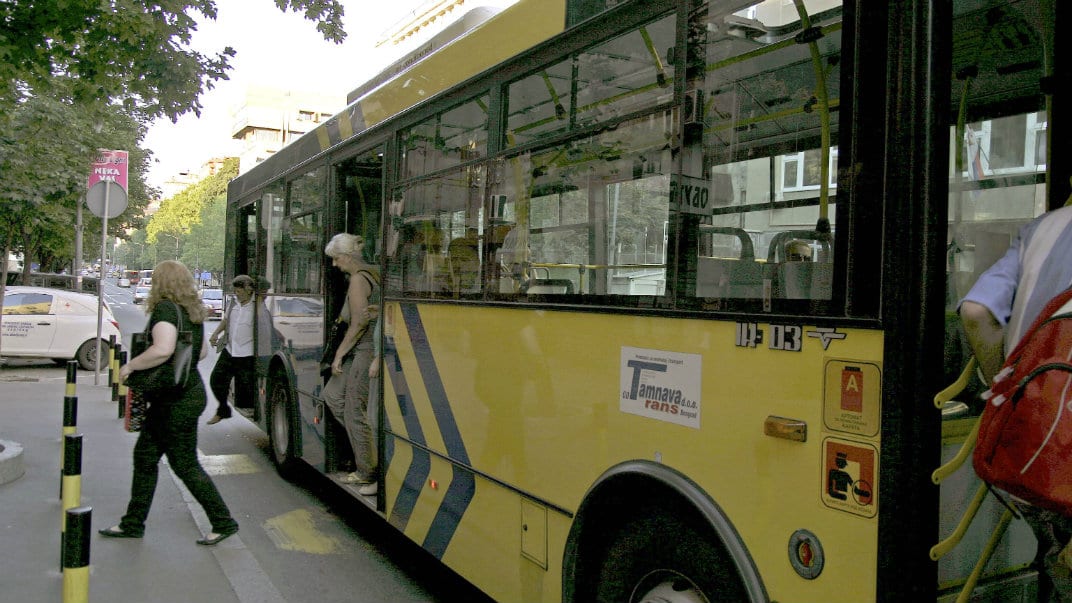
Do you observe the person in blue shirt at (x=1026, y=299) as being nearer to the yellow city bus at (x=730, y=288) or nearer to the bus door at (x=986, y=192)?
the yellow city bus at (x=730, y=288)

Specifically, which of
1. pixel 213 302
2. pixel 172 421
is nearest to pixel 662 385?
pixel 172 421

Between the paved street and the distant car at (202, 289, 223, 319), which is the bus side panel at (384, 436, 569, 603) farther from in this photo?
the distant car at (202, 289, 223, 319)

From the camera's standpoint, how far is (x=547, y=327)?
3.59 m

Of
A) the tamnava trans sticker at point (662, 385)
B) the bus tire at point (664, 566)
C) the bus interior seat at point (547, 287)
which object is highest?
the bus interior seat at point (547, 287)

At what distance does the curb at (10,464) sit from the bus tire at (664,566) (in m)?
5.98

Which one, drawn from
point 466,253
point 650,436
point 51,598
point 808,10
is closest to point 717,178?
point 808,10

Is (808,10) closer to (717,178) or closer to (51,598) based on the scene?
(717,178)

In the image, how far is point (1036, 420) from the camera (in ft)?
5.77

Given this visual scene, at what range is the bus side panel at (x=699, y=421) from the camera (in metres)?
2.24

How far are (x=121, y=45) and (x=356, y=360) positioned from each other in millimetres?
3981

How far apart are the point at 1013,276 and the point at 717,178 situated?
0.94 meters

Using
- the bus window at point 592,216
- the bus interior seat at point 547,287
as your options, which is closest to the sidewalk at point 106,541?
the bus interior seat at point 547,287

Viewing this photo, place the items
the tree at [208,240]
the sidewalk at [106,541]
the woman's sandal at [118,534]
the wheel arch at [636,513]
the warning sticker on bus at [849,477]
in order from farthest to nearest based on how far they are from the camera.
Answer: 1. the tree at [208,240]
2. the woman's sandal at [118,534]
3. the sidewalk at [106,541]
4. the wheel arch at [636,513]
5. the warning sticker on bus at [849,477]

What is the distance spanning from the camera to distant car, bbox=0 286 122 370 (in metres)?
16.2
